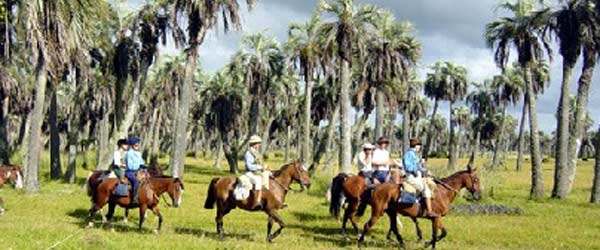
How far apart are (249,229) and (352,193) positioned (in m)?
3.34

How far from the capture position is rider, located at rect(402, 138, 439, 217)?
595 inches

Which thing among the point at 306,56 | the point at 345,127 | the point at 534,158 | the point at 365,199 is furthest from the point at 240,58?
the point at 365,199

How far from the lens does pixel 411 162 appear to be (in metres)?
15.1

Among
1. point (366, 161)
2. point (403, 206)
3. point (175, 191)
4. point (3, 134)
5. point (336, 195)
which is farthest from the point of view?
point (3, 134)

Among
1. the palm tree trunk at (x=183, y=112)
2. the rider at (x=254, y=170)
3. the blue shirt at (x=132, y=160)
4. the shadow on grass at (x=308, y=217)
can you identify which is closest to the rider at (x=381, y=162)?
the rider at (x=254, y=170)

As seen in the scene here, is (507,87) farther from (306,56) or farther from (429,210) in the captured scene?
(429,210)

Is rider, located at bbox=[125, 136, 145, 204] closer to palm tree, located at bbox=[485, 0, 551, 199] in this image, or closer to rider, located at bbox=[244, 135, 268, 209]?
rider, located at bbox=[244, 135, 268, 209]

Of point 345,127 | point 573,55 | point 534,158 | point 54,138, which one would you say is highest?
point 573,55

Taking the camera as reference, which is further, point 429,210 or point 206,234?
point 206,234

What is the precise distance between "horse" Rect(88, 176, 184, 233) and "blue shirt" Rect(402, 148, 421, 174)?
19.9 ft

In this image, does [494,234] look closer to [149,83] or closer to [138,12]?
[138,12]

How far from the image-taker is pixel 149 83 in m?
64.1

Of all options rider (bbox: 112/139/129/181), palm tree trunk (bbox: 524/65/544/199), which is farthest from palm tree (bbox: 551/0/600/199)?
rider (bbox: 112/139/129/181)

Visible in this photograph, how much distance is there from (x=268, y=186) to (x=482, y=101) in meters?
66.9
